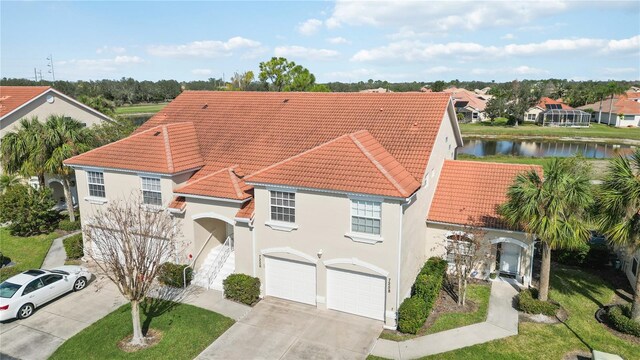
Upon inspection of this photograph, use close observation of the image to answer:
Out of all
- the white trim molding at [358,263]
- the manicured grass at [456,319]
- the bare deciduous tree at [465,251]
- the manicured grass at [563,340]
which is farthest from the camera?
the bare deciduous tree at [465,251]

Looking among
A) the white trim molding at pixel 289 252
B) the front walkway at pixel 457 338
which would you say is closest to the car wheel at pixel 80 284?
the white trim molding at pixel 289 252

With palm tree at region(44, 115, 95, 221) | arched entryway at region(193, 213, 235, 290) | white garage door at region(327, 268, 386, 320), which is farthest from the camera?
palm tree at region(44, 115, 95, 221)

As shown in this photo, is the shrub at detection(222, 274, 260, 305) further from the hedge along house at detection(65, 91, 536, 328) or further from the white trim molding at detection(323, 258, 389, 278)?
the white trim molding at detection(323, 258, 389, 278)

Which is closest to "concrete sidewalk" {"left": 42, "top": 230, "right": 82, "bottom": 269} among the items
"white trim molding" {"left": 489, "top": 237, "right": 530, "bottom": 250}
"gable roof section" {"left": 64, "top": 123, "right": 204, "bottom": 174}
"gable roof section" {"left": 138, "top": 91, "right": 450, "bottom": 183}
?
"gable roof section" {"left": 64, "top": 123, "right": 204, "bottom": 174}

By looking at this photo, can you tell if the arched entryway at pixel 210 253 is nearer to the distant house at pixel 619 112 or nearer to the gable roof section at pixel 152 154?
the gable roof section at pixel 152 154

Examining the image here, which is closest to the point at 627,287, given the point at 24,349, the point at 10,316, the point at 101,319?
the point at 101,319

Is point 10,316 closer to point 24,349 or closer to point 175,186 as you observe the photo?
point 24,349

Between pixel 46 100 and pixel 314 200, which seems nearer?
pixel 314 200
